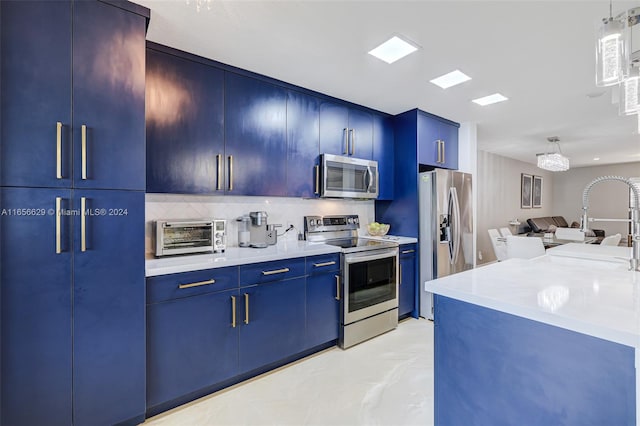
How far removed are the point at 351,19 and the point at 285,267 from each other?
172 cm

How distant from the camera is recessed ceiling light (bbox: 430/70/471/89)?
2.46m

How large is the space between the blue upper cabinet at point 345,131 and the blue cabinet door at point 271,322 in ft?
4.68

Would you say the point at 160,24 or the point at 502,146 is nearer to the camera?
the point at 160,24

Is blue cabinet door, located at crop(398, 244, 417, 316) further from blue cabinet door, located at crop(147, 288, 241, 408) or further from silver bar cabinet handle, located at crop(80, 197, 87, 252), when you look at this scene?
silver bar cabinet handle, located at crop(80, 197, 87, 252)

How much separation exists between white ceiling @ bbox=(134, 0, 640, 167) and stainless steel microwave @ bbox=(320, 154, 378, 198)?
2.15 ft

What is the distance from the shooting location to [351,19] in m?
1.74

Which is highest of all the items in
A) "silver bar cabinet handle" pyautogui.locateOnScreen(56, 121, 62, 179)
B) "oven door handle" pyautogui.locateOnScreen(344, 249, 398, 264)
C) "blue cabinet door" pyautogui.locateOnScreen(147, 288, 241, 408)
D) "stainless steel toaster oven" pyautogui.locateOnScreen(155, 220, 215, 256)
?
"silver bar cabinet handle" pyautogui.locateOnScreen(56, 121, 62, 179)

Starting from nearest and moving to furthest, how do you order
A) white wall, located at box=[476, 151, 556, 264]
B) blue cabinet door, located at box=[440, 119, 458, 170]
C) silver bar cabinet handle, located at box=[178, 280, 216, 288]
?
1. silver bar cabinet handle, located at box=[178, 280, 216, 288]
2. blue cabinet door, located at box=[440, 119, 458, 170]
3. white wall, located at box=[476, 151, 556, 264]

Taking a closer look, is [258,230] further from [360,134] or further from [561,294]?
[561,294]

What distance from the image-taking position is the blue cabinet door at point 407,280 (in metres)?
3.15

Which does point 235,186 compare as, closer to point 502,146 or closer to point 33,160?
point 33,160

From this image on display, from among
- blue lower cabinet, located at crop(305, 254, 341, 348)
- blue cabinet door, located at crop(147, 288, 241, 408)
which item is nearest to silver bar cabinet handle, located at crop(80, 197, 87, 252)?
blue cabinet door, located at crop(147, 288, 241, 408)

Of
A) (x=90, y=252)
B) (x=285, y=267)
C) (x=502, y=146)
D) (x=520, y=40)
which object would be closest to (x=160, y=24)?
(x=90, y=252)

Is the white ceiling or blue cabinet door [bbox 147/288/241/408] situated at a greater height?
the white ceiling
